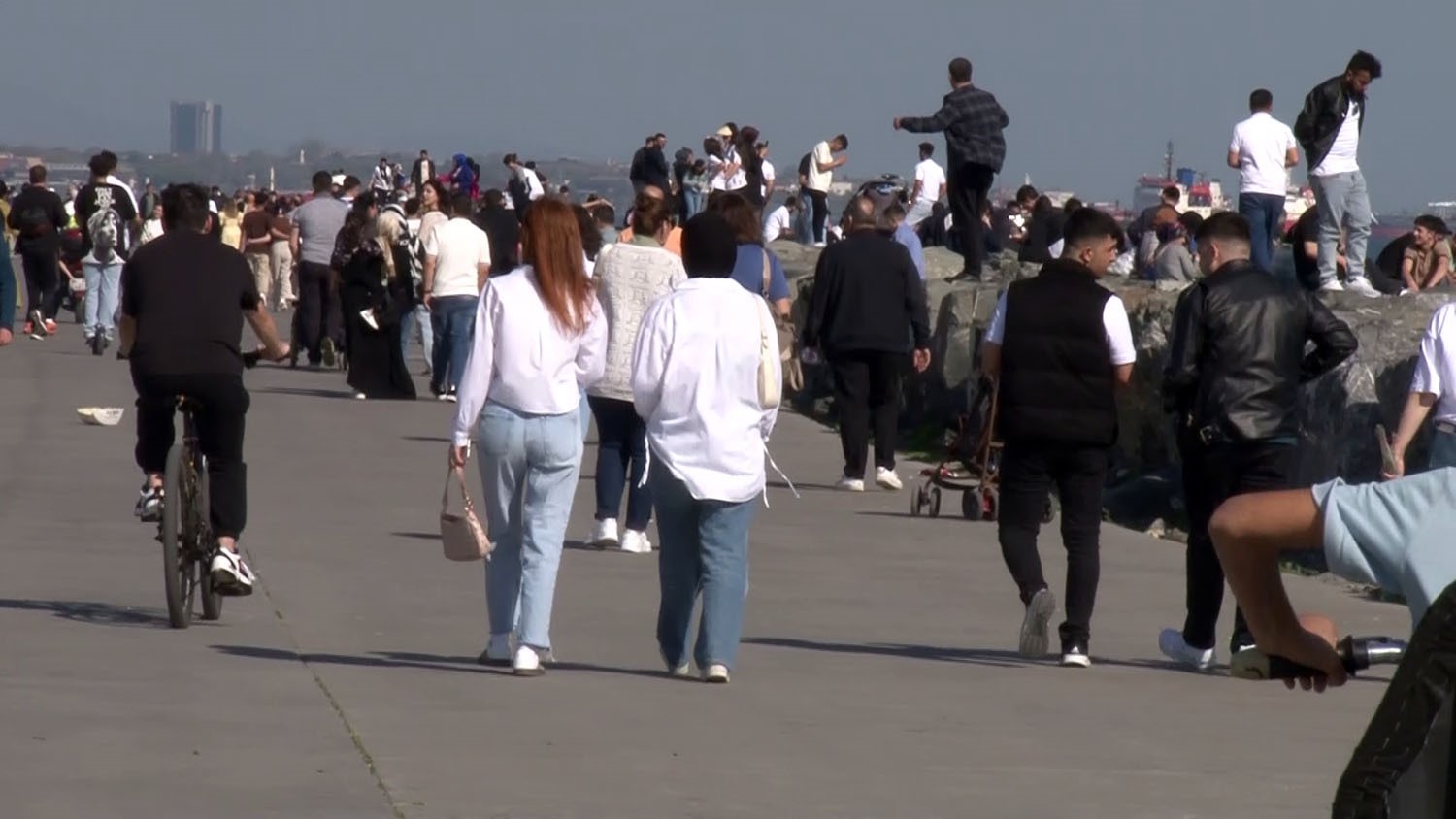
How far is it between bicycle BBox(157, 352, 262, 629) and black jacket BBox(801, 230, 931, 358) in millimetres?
6382

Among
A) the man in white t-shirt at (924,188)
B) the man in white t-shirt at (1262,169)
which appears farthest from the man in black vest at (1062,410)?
the man in white t-shirt at (924,188)

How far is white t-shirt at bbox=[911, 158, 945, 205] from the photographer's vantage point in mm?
31203

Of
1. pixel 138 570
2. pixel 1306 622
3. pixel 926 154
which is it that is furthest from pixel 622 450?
pixel 926 154

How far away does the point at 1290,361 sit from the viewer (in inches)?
399

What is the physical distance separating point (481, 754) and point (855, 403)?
8843mm

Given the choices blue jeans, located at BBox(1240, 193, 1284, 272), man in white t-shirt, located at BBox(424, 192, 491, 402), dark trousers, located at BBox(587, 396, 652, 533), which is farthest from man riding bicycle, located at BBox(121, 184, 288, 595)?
blue jeans, located at BBox(1240, 193, 1284, 272)

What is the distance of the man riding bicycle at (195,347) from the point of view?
33.6ft

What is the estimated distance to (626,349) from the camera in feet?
42.4

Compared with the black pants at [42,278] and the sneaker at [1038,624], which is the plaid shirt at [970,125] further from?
the black pants at [42,278]

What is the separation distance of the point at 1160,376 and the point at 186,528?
956 centimetres

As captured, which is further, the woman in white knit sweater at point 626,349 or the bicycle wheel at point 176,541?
the woman in white knit sweater at point 626,349

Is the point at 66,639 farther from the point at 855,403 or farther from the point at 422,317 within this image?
the point at 422,317

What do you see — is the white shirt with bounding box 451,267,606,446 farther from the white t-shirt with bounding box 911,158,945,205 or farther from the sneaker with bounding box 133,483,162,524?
the white t-shirt with bounding box 911,158,945,205

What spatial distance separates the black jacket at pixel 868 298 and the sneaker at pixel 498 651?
6967 mm
